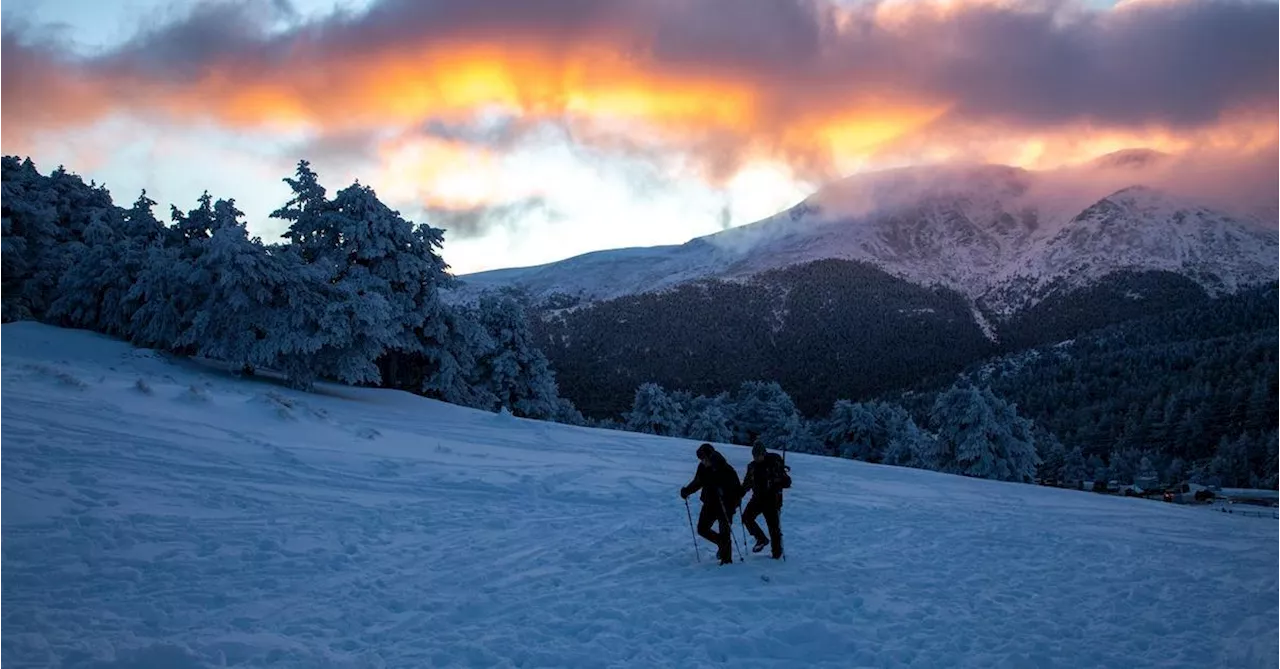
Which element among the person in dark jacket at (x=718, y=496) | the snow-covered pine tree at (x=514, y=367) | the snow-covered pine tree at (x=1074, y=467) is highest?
the snow-covered pine tree at (x=514, y=367)

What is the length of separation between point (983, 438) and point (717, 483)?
4317 centimetres

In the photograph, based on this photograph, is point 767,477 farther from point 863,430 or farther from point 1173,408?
point 1173,408

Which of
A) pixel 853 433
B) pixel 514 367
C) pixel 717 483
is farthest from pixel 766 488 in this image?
pixel 853 433

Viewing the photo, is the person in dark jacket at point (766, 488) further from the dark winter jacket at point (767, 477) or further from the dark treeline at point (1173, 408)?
the dark treeline at point (1173, 408)

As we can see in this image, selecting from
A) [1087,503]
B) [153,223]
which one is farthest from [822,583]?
[153,223]

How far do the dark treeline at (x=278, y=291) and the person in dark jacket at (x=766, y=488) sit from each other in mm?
22128

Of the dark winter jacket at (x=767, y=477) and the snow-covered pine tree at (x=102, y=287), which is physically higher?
the snow-covered pine tree at (x=102, y=287)

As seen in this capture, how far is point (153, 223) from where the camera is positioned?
42250 mm

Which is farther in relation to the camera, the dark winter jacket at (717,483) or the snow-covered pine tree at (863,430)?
the snow-covered pine tree at (863,430)

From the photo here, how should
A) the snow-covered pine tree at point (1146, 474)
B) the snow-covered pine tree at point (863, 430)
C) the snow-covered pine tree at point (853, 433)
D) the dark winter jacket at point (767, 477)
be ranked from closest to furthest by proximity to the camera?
1. the dark winter jacket at point (767, 477)
2. the snow-covered pine tree at point (863, 430)
3. the snow-covered pine tree at point (853, 433)
4. the snow-covered pine tree at point (1146, 474)

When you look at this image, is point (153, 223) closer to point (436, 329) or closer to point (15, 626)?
point (436, 329)

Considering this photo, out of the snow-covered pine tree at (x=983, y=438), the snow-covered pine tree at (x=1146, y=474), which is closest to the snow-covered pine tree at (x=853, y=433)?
the snow-covered pine tree at (x=983, y=438)

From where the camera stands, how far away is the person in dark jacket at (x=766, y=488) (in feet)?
39.3

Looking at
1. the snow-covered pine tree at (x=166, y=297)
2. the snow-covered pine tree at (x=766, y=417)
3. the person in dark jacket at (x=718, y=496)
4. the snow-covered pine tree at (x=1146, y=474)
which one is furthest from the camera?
the snow-covered pine tree at (x=1146, y=474)
